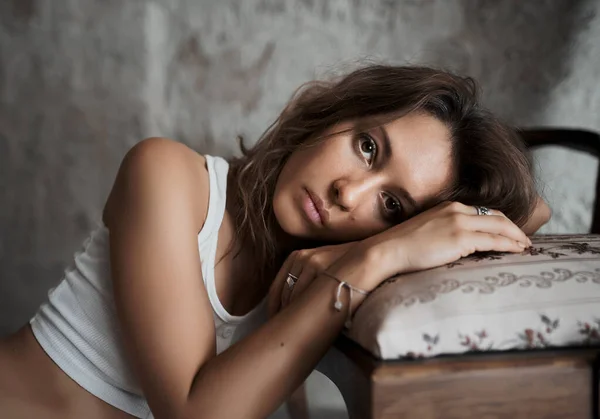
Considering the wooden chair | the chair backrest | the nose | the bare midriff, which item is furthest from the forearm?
the chair backrest

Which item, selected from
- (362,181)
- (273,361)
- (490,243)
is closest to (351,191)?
(362,181)

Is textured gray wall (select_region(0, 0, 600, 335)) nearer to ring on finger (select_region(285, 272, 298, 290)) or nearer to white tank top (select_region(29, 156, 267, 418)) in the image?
white tank top (select_region(29, 156, 267, 418))

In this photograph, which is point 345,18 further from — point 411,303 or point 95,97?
point 411,303

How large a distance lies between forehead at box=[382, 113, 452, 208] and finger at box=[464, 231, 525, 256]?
0.20m

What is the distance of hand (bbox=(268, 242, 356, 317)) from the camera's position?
911 millimetres

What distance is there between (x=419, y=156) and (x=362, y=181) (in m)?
0.12

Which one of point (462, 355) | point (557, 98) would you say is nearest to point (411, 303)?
point (462, 355)

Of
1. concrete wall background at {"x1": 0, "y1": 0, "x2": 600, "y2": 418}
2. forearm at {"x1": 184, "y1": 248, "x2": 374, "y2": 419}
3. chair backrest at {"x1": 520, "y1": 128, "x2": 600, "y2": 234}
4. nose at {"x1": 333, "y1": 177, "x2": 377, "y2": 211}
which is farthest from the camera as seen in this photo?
concrete wall background at {"x1": 0, "y1": 0, "x2": 600, "y2": 418}

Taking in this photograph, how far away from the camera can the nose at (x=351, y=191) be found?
40.2 inches

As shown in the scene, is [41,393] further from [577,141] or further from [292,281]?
[577,141]

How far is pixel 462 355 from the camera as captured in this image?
686 mm

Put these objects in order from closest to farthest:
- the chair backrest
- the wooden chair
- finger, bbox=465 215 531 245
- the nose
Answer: the wooden chair, finger, bbox=465 215 531 245, the nose, the chair backrest

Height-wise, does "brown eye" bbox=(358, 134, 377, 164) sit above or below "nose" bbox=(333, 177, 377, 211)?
above

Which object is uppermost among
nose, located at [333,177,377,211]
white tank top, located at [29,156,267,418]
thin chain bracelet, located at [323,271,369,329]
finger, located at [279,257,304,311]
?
nose, located at [333,177,377,211]
